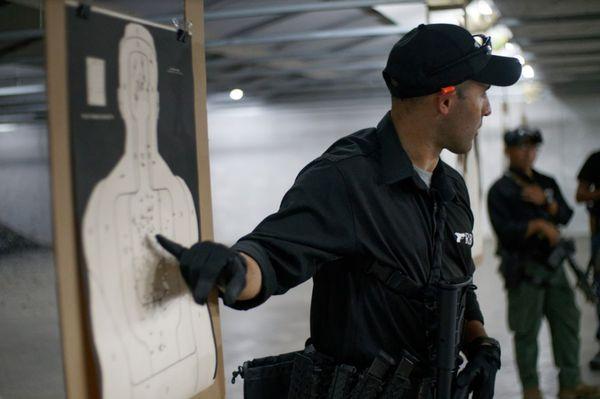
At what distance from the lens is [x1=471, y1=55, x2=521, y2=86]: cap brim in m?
1.67

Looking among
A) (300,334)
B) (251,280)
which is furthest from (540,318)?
(251,280)

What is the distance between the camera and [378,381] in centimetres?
158

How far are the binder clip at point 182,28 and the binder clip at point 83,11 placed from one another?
262 millimetres

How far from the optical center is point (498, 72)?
1682 millimetres

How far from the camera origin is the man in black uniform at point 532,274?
3645mm

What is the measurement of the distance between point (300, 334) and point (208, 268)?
182 inches

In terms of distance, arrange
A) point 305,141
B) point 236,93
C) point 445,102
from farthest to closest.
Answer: point 305,141 → point 236,93 → point 445,102

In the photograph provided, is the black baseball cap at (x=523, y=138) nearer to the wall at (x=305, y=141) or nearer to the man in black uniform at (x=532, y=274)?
the man in black uniform at (x=532, y=274)

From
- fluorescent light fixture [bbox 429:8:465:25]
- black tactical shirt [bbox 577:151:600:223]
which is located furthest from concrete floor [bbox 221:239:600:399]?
fluorescent light fixture [bbox 429:8:465:25]

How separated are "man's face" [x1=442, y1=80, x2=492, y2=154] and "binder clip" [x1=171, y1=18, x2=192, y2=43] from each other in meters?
0.66

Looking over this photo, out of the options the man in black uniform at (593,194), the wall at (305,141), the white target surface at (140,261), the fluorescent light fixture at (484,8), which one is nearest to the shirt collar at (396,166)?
the white target surface at (140,261)

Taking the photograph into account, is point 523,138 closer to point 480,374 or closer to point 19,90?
point 480,374

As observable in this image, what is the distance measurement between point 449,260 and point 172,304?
746mm

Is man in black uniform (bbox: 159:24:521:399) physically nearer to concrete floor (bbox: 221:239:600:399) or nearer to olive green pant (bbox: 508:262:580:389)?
olive green pant (bbox: 508:262:580:389)
